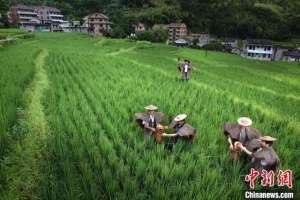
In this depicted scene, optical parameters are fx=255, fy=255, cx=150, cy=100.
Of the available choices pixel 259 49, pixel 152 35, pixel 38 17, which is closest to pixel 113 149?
pixel 152 35

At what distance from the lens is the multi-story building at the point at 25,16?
57.7 metres

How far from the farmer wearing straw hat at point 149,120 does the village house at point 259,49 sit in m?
46.5

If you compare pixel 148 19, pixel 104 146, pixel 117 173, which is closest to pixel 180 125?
pixel 104 146

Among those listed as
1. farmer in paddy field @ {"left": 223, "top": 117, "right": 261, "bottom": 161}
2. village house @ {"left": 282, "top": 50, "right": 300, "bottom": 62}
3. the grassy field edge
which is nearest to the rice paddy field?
the grassy field edge

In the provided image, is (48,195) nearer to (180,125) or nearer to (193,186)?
(193,186)

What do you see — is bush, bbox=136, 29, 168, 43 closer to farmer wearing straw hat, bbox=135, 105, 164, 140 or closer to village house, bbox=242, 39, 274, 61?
village house, bbox=242, 39, 274, 61

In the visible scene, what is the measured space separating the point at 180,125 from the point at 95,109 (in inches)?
120

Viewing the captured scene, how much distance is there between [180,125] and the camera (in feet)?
17.8

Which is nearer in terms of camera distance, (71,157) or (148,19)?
(71,157)

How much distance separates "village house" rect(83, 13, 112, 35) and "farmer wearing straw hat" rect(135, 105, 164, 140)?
5582 centimetres

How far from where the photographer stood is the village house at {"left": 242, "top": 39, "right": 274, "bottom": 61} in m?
47.3

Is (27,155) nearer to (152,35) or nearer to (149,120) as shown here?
(149,120)

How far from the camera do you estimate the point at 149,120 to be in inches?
226

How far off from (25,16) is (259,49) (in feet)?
176
